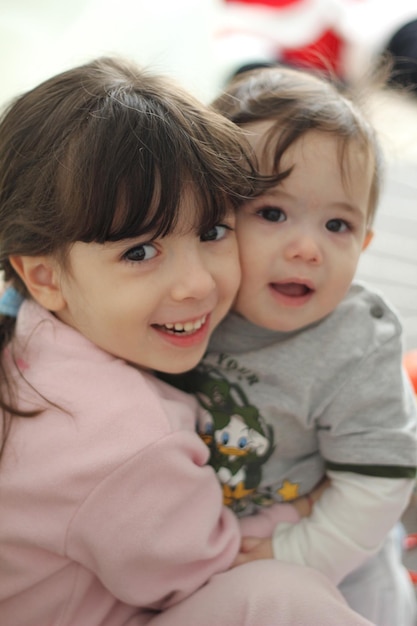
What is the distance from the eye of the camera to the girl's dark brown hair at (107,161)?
29.8 inches

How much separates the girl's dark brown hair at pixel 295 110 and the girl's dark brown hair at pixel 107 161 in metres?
0.07

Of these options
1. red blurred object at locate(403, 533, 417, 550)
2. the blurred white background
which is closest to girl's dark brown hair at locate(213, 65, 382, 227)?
red blurred object at locate(403, 533, 417, 550)

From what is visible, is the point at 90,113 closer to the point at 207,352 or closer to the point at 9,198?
the point at 9,198

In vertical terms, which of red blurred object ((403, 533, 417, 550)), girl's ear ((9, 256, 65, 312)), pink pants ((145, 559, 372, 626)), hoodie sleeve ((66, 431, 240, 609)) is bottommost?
red blurred object ((403, 533, 417, 550))

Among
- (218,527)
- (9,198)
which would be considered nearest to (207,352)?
(218,527)

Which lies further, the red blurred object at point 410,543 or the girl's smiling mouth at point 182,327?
the red blurred object at point 410,543

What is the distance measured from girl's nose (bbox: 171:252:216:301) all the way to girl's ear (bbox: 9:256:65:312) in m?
0.16

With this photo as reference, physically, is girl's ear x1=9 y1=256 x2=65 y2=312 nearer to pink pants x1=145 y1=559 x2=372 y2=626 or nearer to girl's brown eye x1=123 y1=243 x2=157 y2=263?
girl's brown eye x1=123 y1=243 x2=157 y2=263

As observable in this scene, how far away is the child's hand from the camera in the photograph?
3.21ft

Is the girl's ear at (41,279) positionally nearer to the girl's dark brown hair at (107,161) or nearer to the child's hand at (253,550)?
the girl's dark brown hair at (107,161)

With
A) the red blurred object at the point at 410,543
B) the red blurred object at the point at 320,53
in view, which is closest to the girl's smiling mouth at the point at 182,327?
the red blurred object at the point at 410,543

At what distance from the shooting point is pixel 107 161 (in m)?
0.75

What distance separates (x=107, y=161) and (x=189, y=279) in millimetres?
178

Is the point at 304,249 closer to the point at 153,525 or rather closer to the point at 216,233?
the point at 216,233
